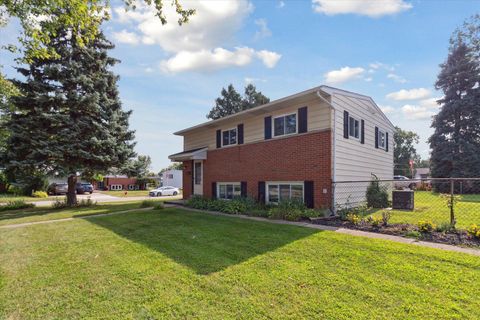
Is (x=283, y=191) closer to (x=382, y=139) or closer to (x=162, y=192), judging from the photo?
(x=382, y=139)

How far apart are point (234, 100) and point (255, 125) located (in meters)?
24.4

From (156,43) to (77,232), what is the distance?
7.53 m

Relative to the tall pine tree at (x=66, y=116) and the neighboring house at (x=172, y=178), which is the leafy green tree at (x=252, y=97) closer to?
the neighboring house at (x=172, y=178)

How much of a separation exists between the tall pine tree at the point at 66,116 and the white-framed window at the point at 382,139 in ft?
46.3

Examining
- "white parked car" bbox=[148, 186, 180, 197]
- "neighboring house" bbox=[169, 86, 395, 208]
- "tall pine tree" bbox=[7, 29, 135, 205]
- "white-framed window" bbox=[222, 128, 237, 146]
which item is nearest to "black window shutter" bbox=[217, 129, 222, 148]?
"neighboring house" bbox=[169, 86, 395, 208]

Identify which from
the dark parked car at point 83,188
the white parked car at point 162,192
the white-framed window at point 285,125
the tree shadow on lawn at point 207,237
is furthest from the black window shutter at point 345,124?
the dark parked car at point 83,188

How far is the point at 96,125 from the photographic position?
14.0 metres

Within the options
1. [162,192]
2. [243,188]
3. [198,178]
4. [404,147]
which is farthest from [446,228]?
[404,147]

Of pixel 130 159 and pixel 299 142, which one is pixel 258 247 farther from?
pixel 130 159

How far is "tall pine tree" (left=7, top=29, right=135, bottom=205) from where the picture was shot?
13258mm

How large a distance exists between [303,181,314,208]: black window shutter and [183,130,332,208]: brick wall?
0.17 m

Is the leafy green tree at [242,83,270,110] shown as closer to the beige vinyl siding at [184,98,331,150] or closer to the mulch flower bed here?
the beige vinyl siding at [184,98,331,150]

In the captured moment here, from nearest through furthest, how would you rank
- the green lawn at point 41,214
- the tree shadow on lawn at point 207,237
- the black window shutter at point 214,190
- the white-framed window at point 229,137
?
the tree shadow on lawn at point 207,237
the green lawn at point 41,214
the white-framed window at point 229,137
the black window shutter at point 214,190

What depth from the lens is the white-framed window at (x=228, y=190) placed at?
44.6 ft
